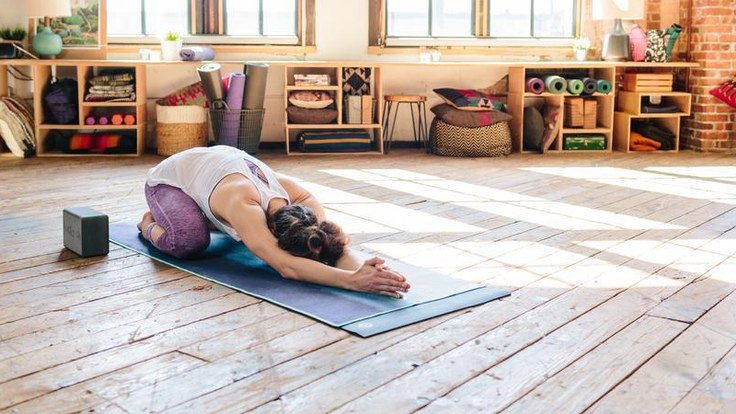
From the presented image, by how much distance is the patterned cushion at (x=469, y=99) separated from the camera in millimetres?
8008

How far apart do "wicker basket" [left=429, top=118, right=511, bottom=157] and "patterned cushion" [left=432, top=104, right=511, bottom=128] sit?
0.12ft

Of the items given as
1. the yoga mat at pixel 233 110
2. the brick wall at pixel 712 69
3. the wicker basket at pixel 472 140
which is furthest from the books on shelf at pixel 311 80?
the brick wall at pixel 712 69

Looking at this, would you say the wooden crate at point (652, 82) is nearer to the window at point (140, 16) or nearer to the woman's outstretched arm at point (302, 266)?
the window at point (140, 16)

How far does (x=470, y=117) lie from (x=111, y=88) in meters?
3.21

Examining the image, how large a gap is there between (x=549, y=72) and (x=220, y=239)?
204 inches

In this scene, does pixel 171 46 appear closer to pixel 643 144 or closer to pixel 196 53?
pixel 196 53

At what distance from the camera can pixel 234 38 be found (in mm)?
8172

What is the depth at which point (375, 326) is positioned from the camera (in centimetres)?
306

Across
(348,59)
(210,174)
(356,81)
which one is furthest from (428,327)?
(348,59)

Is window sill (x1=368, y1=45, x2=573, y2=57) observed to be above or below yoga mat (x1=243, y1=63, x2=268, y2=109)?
above

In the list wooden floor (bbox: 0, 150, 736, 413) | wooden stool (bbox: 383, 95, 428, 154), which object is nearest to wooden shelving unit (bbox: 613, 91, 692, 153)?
wooden stool (bbox: 383, 95, 428, 154)

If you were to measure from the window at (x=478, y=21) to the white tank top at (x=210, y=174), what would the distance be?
4.54 meters

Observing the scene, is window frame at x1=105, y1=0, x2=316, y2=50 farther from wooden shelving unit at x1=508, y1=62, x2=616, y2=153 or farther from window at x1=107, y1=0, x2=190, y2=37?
wooden shelving unit at x1=508, y1=62, x2=616, y2=153

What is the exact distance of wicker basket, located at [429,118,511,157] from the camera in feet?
26.2
